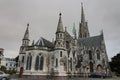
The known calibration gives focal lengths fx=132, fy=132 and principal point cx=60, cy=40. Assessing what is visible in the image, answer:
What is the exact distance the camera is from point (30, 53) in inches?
1361

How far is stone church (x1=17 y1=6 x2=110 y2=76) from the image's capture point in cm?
3391

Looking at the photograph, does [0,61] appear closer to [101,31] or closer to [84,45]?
[84,45]

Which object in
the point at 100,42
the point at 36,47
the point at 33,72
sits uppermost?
the point at 100,42

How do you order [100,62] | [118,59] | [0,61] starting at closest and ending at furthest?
[100,62]
[118,59]
[0,61]

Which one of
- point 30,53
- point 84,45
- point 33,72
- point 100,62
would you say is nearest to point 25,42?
point 30,53

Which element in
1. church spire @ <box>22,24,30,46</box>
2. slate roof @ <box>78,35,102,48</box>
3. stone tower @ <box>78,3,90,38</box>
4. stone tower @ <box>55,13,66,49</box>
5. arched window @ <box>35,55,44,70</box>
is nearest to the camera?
arched window @ <box>35,55,44,70</box>

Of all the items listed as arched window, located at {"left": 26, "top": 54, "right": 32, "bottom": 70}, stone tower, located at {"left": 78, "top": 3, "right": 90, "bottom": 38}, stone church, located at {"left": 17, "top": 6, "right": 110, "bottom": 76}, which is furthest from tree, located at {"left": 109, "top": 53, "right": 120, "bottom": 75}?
arched window, located at {"left": 26, "top": 54, "right": 32, "bottom": 70}

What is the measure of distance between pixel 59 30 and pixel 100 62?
19119 mm

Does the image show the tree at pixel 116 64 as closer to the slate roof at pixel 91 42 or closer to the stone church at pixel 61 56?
the stone church at pixel 61 56

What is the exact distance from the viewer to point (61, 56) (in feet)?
114

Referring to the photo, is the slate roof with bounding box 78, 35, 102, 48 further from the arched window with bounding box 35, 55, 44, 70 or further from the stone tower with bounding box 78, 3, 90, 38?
the arched window with bounding box 35, 55, 44, 70

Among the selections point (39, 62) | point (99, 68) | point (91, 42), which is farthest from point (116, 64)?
point (39, 62)

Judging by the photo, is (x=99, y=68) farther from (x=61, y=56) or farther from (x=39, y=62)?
(x=39, y=62)

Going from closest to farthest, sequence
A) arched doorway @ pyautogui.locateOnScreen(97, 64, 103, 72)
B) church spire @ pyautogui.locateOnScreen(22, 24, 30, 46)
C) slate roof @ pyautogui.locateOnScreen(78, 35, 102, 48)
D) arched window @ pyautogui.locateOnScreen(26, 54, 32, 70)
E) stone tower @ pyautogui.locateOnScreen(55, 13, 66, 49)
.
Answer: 1. arched window @ pyautogui.locateOnScreen(26, 54, 32, 70)
2. stone tower @ pyautogui.locateOnScreen(55, 13, 66, 49)
3. church spire @ pyautogui.locateOnScreen(22, 24, 30, 46)
4. arched doorway @ pyautogui.locateOnScreen(97, 64, 103, 72)
5. slate roof @ pyautogui.locateOnScreen(78, 35, 102, 48)
